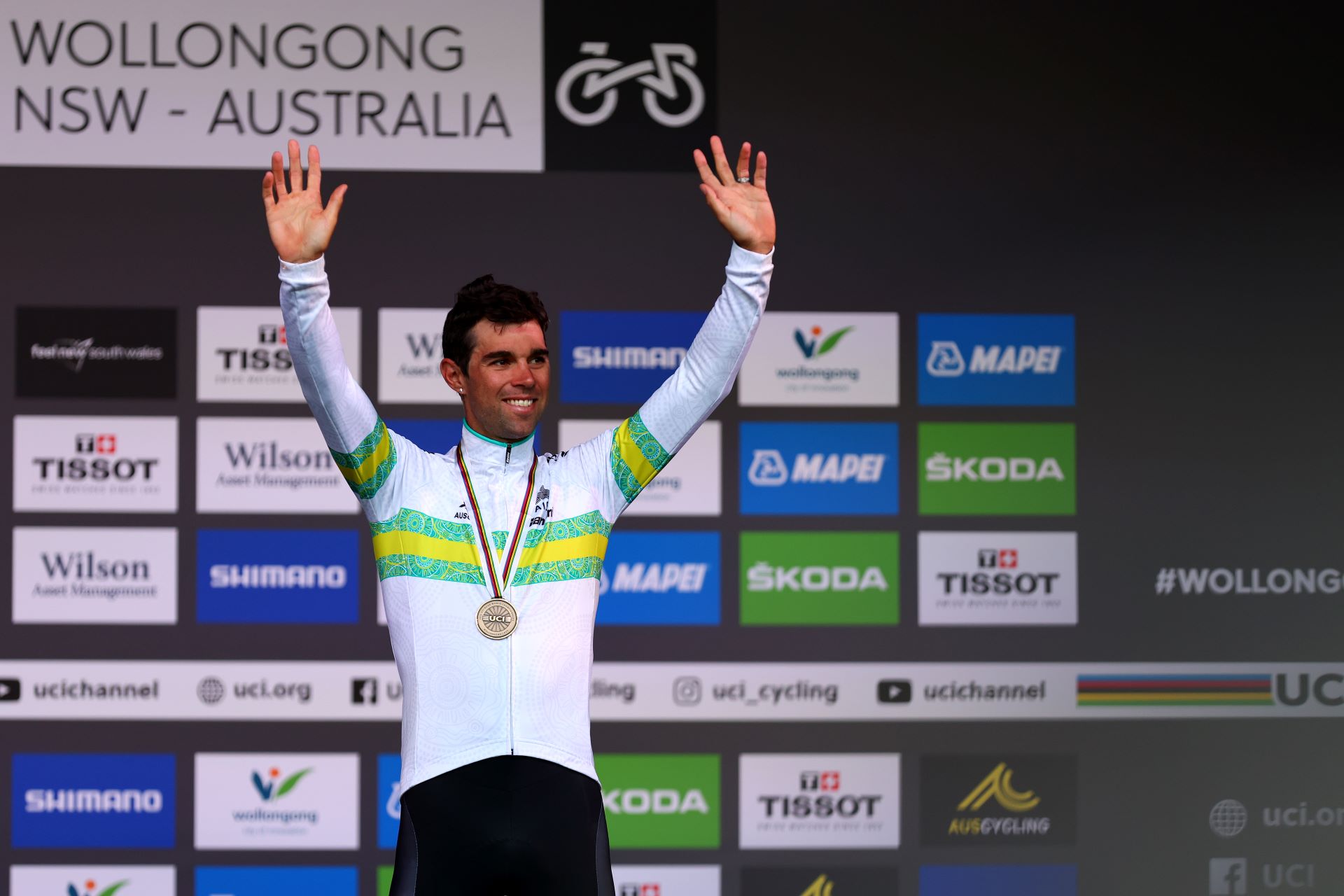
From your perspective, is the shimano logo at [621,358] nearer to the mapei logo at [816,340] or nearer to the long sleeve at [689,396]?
the mapei logo at [816,340]

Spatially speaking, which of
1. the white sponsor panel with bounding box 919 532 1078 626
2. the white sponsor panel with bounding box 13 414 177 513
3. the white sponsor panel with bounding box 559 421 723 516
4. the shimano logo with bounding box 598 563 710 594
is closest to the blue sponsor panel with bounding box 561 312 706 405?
the white sponsor panel with bounding box 559 421 723 516

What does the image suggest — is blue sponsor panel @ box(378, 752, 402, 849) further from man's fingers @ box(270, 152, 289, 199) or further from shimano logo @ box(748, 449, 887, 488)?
man's fingers @ box(270, 152, 289, 199)

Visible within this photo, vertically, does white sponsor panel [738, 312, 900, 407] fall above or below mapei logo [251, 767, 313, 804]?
above

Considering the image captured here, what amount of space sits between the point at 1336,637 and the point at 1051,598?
2.67 feet

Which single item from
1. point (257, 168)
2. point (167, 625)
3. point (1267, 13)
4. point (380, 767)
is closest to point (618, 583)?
point (380, 767)

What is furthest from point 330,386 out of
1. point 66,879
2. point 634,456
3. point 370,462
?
point 66,879

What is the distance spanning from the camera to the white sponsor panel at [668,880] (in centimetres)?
315

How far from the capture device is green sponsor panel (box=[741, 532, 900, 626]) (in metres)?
3.17

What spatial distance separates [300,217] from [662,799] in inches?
80.6

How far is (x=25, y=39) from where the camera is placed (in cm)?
312

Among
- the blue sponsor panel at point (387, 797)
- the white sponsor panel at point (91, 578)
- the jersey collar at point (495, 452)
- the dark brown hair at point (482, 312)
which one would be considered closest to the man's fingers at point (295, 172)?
the dark brown hair at point (482, 312)

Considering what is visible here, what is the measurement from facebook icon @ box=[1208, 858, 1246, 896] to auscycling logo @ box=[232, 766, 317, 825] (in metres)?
2.45

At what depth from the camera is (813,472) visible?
3.18 m

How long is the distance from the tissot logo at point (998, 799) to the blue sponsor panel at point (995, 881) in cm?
7
